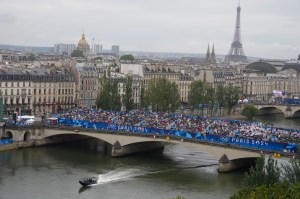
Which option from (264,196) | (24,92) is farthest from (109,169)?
(24,92)

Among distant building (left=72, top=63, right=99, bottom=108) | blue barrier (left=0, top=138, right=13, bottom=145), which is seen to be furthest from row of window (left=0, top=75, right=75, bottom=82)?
blue barrier (left=0, top=138, right=13, bottom=145)

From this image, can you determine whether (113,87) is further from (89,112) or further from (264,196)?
(264,196)

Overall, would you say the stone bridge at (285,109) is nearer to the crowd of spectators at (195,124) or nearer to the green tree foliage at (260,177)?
the crowd of spectators at (195,124)

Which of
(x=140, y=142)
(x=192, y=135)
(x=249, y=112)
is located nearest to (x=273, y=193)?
(x=192, y=135)

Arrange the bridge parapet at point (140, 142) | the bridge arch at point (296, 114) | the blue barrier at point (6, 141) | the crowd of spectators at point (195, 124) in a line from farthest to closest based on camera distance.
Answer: the bridge arch at point (296, 114) → the blue barrier at point (6, 141) → the crowd of spectators at point (195, 124) → the bridge parapet at point (140, 142)

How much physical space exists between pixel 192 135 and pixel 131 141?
645 centimetres

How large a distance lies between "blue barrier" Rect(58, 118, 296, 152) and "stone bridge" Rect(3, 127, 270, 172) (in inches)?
19.5

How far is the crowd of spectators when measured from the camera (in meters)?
58.5

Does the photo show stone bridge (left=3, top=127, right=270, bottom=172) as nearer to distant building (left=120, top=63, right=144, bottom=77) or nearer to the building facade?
the building facade

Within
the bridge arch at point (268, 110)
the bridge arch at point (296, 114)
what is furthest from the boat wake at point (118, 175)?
the bridge arch at point (296, 114)

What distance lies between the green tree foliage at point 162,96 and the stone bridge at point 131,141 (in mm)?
20978

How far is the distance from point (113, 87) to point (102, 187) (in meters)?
35.1

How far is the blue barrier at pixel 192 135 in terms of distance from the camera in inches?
2088

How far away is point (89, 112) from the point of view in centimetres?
7525
